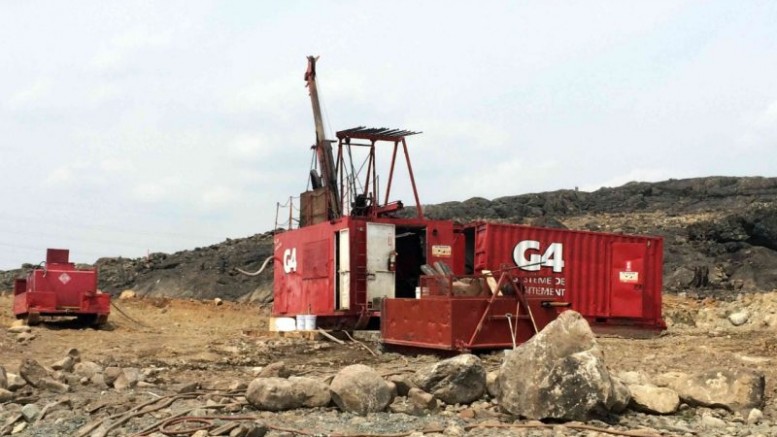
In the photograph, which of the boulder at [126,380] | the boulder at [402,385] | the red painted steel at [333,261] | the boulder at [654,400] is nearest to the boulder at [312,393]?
the boulder at [402,385]

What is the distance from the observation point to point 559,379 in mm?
7816

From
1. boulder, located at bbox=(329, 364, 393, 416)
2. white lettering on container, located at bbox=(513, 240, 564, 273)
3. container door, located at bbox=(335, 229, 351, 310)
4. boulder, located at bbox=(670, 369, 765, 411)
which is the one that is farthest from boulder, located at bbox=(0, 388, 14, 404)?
white lettering on container, located at bbox=(513, 240, 564, 273)

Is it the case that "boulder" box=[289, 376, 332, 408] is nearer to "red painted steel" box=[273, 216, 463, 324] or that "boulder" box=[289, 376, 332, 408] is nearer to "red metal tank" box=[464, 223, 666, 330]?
"red painted steel" box=[273, 216, 463, 324]

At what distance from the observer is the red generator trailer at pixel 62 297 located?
18891 millimetres

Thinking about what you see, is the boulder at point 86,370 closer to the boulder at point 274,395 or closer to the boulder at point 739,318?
the boulder at point 274,395

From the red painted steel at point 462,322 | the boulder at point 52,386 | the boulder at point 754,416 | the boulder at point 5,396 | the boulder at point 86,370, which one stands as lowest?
the boulder at point 5,396

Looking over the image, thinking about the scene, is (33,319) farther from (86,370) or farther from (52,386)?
(52,386)

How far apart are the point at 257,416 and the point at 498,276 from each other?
19.2 feet

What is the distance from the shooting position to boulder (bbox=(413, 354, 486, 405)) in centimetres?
860

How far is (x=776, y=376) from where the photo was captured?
10375mm

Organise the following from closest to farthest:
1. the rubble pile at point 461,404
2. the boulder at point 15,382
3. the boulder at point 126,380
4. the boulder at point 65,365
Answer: the rubble pile at point 461,404 → the boulder at point 126,380 → the boulder at point 15,382 → the boulder at point 65,365

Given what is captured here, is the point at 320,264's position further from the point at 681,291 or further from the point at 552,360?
the point at 681,291

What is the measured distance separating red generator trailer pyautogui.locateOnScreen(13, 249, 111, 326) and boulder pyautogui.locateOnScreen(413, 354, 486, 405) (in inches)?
500

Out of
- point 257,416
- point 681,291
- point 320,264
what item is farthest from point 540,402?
point 681,291
